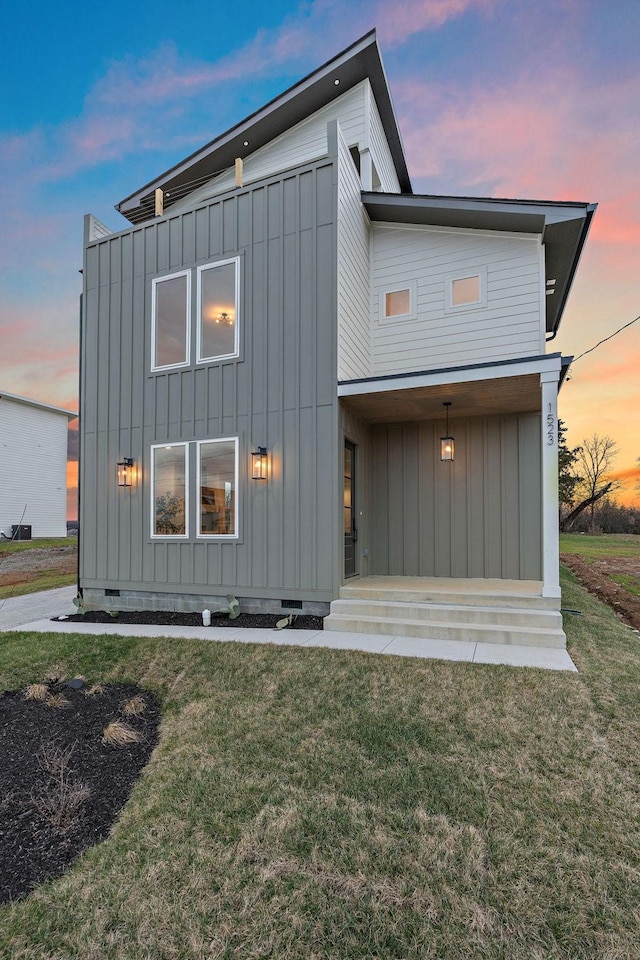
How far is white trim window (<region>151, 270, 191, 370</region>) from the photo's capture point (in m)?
7.63

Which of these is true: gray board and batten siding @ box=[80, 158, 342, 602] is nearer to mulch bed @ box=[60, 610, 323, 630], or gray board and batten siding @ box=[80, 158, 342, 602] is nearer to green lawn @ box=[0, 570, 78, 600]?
mulch bed @ box=[60, 610, 323, 630]

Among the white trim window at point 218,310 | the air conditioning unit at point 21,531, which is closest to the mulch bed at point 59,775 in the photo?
the white trim window at point 218,310

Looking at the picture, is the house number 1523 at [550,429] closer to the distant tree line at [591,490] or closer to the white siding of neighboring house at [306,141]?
the white siding of neighboring house at [306,141]

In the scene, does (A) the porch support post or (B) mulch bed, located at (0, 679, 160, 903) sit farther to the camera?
(A) the porch support post

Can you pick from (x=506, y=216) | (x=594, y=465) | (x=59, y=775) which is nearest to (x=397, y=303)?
(x=506, y=216)

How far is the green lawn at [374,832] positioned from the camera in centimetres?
187

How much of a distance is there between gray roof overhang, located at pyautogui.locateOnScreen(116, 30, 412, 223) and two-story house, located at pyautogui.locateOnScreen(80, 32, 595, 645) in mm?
58

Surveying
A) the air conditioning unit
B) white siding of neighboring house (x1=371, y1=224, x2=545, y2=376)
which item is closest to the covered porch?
white siding of neighboring house (x1=371, y1=224, x2=545, y2=376)

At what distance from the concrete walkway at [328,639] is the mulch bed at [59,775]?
1.55 m

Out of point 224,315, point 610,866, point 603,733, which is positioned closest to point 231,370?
point 224,315

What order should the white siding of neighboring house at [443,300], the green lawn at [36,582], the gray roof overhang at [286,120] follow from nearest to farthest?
the white siding of neighboring house at [443,300]
the gray roof overhang at [286,120]
the green lawn at [36,582]

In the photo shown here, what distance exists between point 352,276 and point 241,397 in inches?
95.3

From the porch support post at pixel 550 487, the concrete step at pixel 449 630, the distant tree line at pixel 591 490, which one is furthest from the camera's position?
the distant tree line at pixel 591 490

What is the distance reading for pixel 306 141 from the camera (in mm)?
8953
